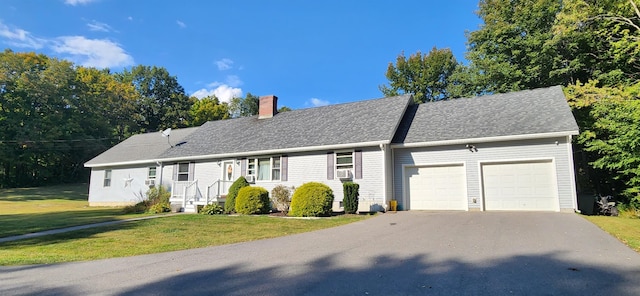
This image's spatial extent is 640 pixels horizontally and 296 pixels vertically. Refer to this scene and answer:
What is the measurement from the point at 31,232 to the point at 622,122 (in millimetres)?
19946

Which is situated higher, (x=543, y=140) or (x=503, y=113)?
(x=503, y=113)

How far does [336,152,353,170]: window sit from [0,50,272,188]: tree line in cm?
3071

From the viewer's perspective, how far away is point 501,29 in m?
22.5

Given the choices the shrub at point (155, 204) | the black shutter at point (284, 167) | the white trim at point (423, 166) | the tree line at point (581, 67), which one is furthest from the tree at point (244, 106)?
the white trim at point (423, 166)

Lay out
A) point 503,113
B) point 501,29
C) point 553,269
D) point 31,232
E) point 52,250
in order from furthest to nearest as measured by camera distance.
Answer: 1. point 501,29
2. point 503,113
3. point 31,232
4. point 52,250
5. point 553,269

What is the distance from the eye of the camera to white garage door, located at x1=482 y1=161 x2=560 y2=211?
497 inches

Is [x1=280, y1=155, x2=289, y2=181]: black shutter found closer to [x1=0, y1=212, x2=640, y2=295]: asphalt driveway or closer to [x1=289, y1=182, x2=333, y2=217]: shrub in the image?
[x1=289, y1=182, x2=333, y2=217]: shrub

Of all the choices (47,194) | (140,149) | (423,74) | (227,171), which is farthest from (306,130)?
(47,194)

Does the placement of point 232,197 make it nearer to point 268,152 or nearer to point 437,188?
point 268,152

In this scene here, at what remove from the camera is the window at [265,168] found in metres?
16.9

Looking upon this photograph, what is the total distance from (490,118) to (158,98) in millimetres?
44058

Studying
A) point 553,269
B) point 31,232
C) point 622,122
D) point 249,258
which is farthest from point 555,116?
point 31,232

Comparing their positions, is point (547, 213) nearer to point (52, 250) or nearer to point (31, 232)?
point (52, 250)

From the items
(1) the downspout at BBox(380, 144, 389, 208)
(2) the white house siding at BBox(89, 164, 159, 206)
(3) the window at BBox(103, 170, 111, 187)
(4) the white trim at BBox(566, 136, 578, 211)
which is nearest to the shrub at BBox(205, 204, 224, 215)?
(1) the downspout at BBox(380, 144, 389, 208)
